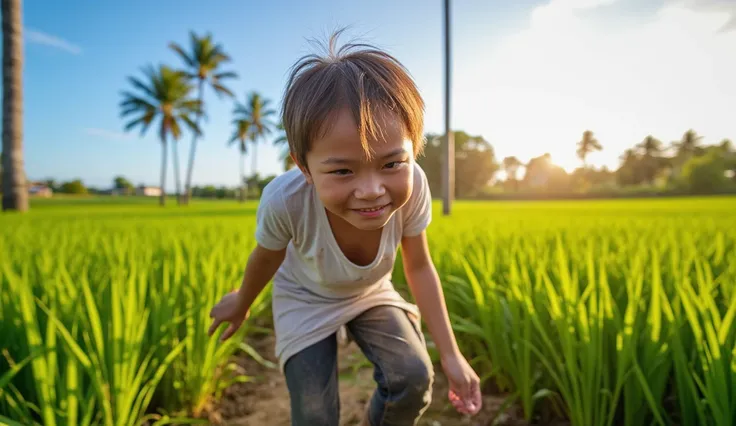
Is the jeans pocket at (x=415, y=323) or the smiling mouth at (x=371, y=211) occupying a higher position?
the smiling mouth at (x=371, y=211)

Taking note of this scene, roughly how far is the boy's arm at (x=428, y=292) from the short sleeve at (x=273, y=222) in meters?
0.32

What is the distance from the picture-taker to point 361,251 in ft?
3.59

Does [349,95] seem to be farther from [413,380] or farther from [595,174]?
[595,174]

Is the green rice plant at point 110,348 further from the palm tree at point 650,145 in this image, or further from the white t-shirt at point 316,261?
the palm tree at point 650,145

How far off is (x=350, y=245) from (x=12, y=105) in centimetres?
884

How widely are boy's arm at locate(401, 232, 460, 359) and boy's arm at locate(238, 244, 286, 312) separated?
0.34m

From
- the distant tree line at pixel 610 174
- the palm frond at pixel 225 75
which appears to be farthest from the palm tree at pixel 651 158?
the palm frond at pixel 225 75

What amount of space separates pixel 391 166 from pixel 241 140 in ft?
110

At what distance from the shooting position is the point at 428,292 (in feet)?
3.56

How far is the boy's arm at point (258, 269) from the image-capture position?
42.3 inches

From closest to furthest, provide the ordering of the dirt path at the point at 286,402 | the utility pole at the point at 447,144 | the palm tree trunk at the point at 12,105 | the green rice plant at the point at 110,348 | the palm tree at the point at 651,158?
the green rice plant at the point at 110,348 → the dirt path at the point at 286,402 → the palm tree trunk at the point at 12,105 → the utility pole at the point at 447,144 → the palm tree at the point at 651,158

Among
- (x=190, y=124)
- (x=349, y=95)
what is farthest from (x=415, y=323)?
(x=190, y=124)

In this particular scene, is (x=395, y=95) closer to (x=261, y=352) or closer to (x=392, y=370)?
(x=392, y=370)

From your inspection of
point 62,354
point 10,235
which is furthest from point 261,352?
point 10,235
